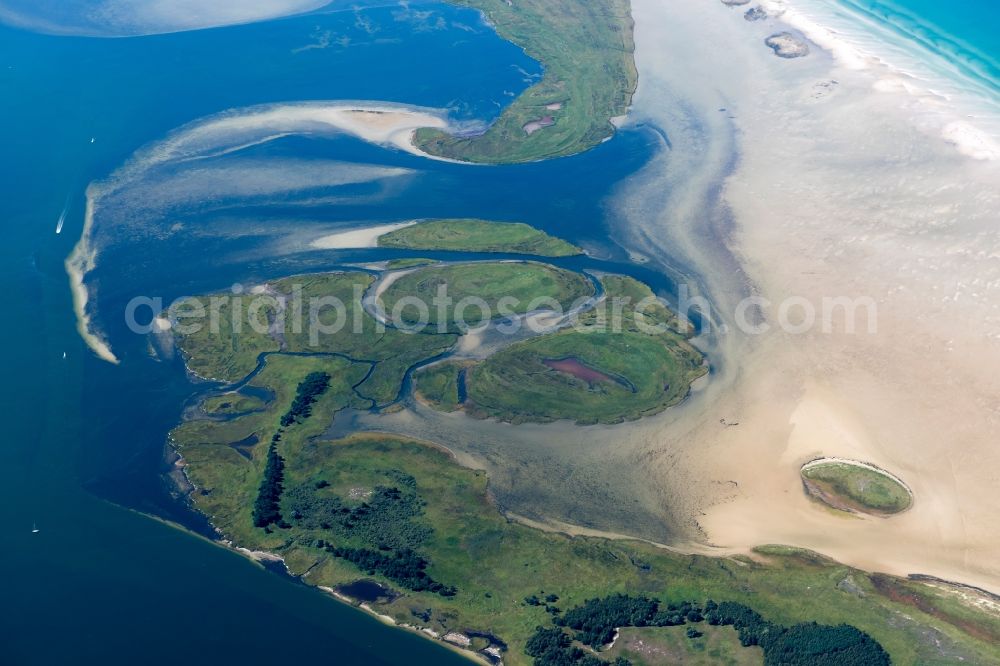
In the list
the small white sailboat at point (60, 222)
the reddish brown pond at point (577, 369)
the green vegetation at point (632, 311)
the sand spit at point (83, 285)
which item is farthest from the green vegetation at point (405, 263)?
the small white sailboat at point (60, 222)

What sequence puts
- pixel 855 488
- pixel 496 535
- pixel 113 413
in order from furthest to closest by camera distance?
pixel 113 413
pixel 855 488
pixel 496 535

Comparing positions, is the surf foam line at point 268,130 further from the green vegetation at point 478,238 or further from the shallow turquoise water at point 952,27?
the shallow turquoise water at point 952,27

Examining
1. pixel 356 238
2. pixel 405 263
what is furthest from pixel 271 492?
pixel 356 238

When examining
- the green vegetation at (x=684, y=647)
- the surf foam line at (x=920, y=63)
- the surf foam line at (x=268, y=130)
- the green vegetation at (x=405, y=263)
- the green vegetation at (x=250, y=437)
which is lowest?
the green vegetation at (x=684, y=647)

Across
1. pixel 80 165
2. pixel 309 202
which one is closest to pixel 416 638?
pixel 309 202

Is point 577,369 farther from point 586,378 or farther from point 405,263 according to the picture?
point 405,263

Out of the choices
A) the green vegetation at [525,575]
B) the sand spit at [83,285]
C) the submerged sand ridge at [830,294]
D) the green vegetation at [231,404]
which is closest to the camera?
the green vegetation at [525,575]
